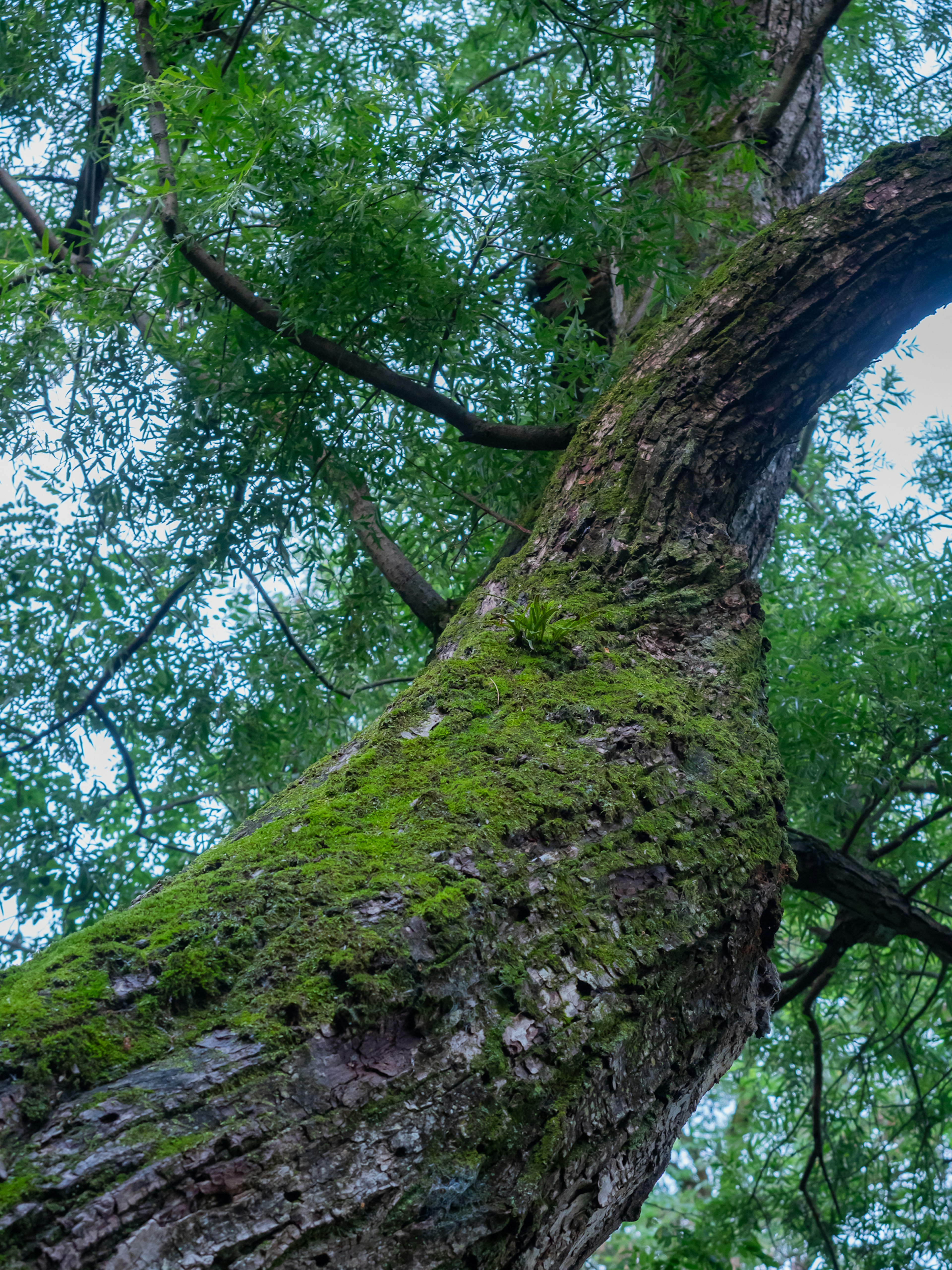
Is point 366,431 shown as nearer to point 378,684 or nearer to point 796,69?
point 378,684

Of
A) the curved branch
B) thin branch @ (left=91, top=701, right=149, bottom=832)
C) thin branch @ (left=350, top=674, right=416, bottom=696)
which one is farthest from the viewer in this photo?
thin branch @ (left=91, top=701, right=149, bottom=832)

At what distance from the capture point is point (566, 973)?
1.44m

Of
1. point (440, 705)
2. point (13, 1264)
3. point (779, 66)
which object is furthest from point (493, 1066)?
point (779, 66)

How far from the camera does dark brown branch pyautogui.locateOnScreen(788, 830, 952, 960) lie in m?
3.72

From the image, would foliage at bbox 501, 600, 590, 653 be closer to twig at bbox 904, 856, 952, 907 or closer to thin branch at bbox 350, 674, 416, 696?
thin branch at bbox 350, 674, 416, 696

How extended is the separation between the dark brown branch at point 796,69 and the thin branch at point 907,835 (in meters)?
2.81

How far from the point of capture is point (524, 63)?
4.93 metres

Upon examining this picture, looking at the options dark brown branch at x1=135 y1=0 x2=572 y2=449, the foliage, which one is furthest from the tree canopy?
the foliage

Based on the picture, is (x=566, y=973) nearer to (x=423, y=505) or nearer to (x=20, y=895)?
(x=423, y=505)

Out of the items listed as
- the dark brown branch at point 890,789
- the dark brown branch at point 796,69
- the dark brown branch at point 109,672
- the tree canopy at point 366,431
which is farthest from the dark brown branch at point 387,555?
the dark brown branch at point 796,69

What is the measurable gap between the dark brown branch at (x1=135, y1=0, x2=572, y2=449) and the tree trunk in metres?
0.74

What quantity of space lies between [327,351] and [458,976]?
7.17ft

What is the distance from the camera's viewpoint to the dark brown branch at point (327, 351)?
292cm

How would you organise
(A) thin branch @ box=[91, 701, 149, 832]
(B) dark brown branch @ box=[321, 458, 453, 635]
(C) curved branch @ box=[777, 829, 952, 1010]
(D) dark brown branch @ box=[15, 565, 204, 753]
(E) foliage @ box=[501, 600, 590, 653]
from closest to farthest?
(E) foliage @ box=[501, 600, 590, 653], (B) dark brown branch @ box=[321, 458, 453, 635], (C) curved branch @ box=[777, 829, 952, 1010], (D) dark brown branch @ box=[15, 565, 204, 753], (A) thin branch @ box=[91, 701, 149, 832]
